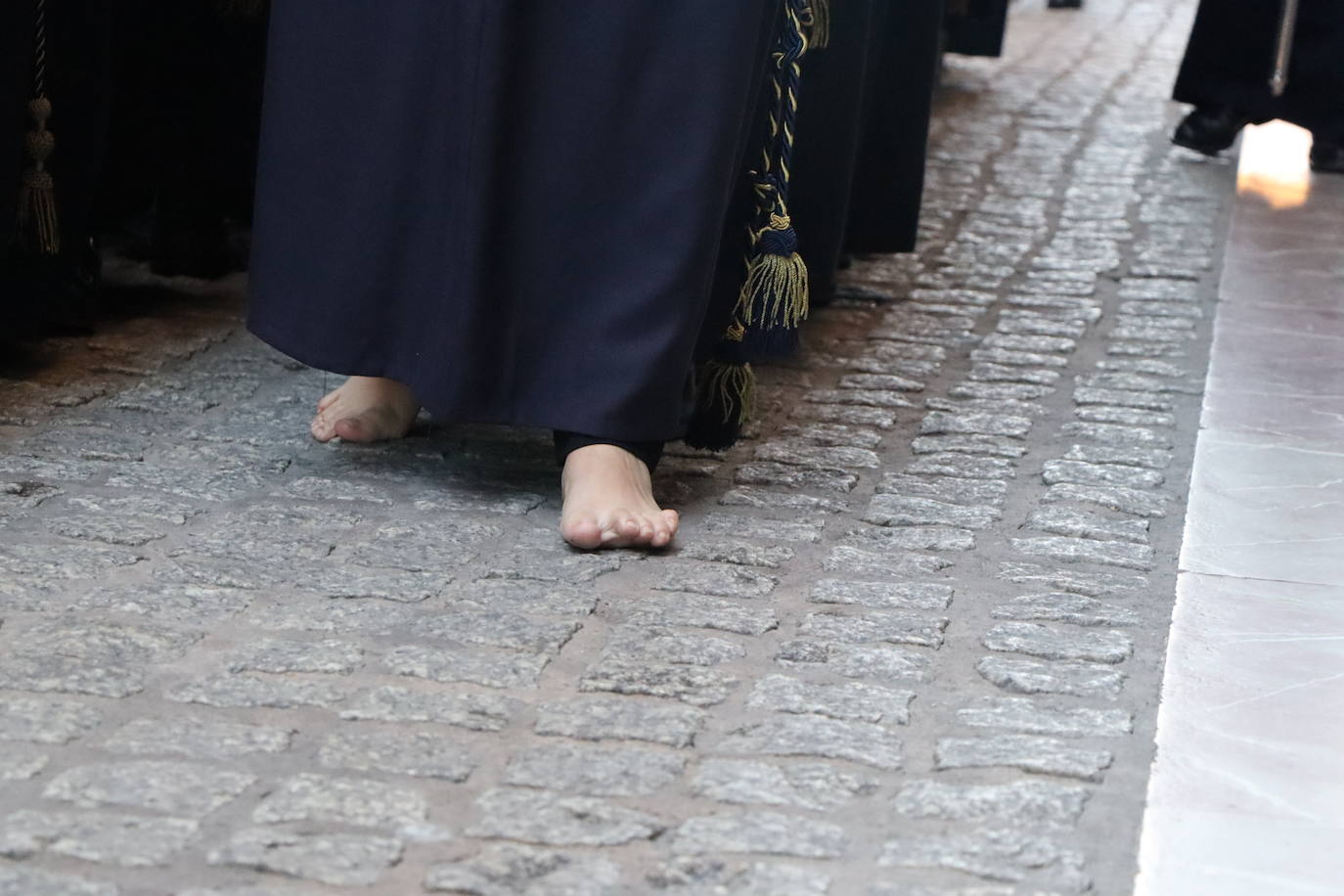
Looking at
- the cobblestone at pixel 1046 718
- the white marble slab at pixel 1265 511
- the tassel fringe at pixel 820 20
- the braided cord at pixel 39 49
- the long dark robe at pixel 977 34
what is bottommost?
the cobblestone at pixel 1046 718

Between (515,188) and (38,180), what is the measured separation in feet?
3.08

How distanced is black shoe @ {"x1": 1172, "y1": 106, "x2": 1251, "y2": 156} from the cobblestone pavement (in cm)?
206

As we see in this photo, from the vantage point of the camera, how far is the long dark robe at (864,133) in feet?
10.0

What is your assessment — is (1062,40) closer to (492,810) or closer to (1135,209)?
(1135,209)

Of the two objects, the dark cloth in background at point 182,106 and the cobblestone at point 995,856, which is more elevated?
the dark cloth in background at point 182,106

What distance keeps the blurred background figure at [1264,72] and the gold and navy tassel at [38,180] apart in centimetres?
335

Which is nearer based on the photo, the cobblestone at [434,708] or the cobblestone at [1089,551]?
the cobblestone at [434,708]

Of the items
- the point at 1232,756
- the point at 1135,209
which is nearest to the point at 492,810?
the point at 1232,756

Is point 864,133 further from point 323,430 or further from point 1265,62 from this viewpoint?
point 1265,62

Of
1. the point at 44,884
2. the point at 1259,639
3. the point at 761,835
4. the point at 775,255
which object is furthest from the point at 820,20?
the point at 44,884

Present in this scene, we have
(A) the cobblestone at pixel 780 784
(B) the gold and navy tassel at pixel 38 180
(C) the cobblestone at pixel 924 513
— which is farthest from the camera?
(B) the gold and navy tassel at pixel 38 180

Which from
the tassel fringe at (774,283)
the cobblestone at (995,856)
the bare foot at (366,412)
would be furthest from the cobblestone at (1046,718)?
the bare foot at (366,412)

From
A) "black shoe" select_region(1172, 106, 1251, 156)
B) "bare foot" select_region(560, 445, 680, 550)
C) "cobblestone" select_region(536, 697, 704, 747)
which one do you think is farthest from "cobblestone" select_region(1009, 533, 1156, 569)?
"black shoe" select_region(1172, 106, 1251, 156)

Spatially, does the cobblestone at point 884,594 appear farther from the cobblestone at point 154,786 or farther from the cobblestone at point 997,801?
the cobblestone at point 154,786
